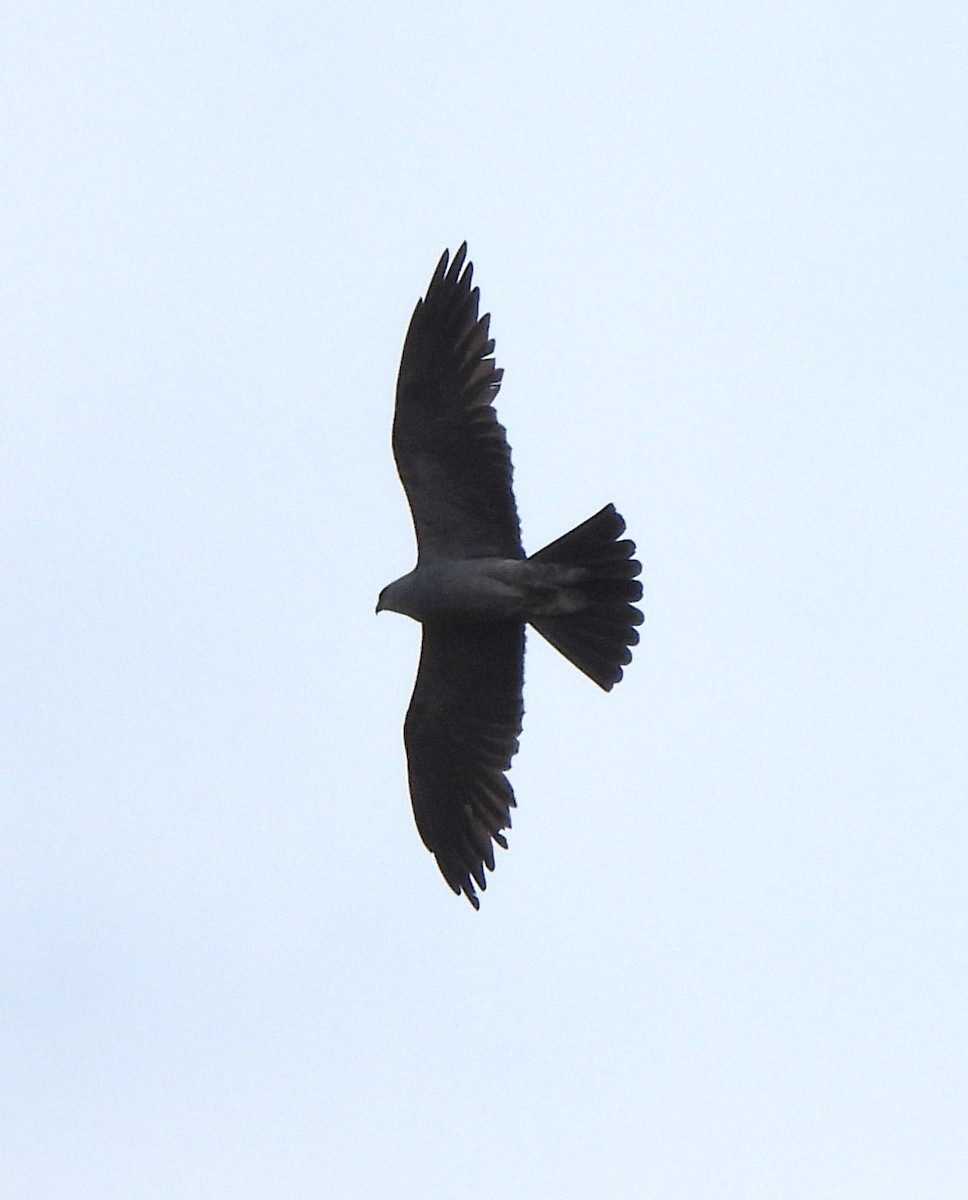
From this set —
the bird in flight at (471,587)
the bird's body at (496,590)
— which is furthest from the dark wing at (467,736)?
the bird's body at (496,590)

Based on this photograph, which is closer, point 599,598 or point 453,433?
point 599,598

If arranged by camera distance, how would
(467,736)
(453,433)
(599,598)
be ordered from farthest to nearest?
(467,736) < (453,433) < (599,598)

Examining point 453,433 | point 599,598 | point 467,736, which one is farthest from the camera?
point 467,736

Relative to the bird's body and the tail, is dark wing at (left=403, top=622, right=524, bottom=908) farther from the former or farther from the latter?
the tail

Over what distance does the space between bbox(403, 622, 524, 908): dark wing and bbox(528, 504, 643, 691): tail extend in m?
0.46

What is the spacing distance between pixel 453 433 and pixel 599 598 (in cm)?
117

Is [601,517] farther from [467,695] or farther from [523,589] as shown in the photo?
[467,695]

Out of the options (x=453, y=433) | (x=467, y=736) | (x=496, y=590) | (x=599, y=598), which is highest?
(x=453, y=433)

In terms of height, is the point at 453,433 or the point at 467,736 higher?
the point at 453,433

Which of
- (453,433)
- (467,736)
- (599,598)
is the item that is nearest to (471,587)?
(599,598)

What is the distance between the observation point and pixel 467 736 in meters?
12.5

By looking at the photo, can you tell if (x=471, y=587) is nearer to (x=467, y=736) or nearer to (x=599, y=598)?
(x=599, y=598)

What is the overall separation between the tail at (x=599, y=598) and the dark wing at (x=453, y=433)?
1.21 ft

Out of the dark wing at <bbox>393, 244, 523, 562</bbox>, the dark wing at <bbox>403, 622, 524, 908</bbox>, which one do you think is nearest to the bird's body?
the dark wing at <bbox>393, 244, 523, 562</bbox>
